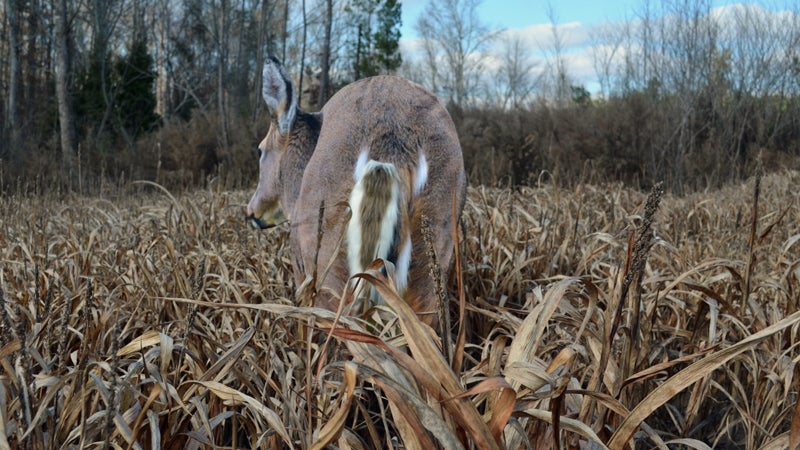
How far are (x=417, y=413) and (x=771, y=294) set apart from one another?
2.60m

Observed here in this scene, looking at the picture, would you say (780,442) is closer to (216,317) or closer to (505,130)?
(216,317)

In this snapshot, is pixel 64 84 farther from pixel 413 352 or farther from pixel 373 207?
pixel 413 352

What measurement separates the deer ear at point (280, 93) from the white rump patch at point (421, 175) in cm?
95

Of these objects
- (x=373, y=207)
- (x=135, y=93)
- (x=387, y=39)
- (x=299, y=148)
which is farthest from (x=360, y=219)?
(x=387, y=39)

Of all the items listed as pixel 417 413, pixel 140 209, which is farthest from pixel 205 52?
pixel 417 413

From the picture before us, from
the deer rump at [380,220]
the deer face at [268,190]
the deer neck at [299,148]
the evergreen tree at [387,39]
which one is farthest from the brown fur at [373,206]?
the evergreen tree at [387,39]

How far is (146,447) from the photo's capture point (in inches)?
76.1

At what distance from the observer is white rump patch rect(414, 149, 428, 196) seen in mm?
2428

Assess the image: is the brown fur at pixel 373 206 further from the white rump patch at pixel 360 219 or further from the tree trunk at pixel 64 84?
the tree trunk at pixel 64 84

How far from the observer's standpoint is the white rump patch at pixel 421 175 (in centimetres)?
243

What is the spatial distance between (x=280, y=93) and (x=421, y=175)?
1069 mm

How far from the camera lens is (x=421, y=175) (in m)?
2.45

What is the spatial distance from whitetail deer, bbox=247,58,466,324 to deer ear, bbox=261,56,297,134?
36cm

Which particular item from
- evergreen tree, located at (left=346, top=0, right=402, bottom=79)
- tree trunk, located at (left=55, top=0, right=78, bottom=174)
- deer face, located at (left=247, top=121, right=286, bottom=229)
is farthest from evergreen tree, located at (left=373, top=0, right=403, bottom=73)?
deer face, located at (left=247, top=121, right=286, bottom=229)
